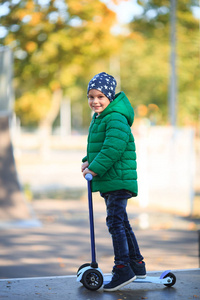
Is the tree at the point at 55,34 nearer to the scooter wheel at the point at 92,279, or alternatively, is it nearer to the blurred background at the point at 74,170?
the blurred background at the point at 74,170

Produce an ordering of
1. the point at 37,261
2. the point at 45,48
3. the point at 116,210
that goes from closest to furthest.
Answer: the point at 116,210 < the point at 37,261 < the point at 45,48

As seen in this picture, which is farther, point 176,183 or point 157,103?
point 157,103

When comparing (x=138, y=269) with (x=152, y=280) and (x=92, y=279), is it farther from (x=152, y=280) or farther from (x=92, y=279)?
(x=92, y=279)

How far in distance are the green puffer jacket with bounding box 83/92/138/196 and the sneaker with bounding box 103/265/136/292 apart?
1.91 ft

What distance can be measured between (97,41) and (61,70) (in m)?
2.87

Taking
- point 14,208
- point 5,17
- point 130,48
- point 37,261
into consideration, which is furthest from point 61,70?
point 130,48

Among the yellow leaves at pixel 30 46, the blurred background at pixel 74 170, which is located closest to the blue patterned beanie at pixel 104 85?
the blurred background at pixel 74 170

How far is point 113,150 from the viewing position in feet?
12.5

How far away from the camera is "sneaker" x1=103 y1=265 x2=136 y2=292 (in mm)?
3906

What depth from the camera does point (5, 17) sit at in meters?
13.7

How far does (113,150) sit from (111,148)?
0.02 m

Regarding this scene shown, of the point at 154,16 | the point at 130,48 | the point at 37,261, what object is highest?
the point at 130,48

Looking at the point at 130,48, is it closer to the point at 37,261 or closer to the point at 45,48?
the point at 45,48

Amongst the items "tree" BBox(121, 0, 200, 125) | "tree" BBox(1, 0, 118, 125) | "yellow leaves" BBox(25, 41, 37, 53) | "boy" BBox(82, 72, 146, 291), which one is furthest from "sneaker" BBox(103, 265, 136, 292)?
"tree" BBox(121, 0, 200, 125)
